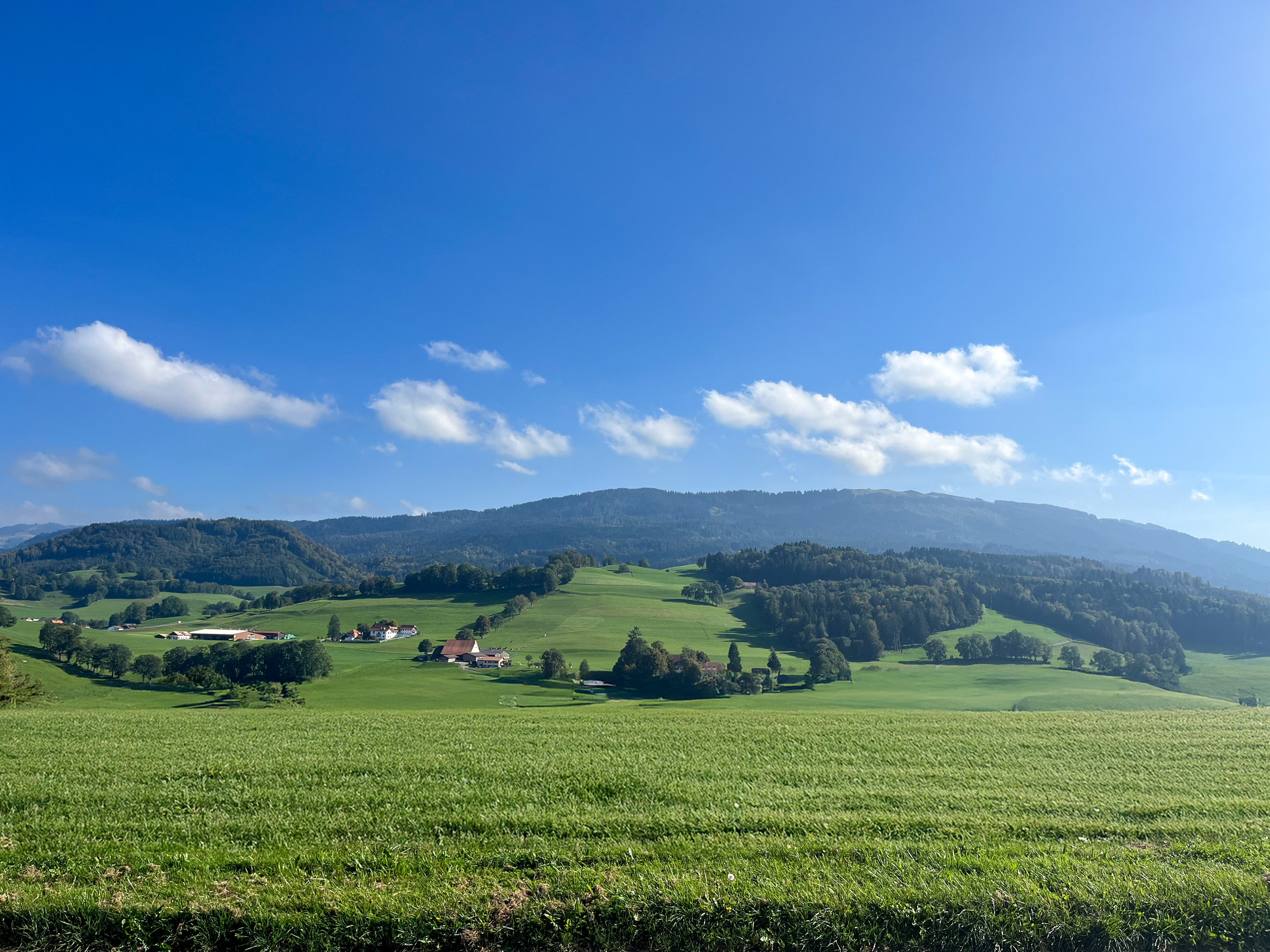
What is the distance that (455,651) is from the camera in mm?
99500

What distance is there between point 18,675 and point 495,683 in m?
48.7

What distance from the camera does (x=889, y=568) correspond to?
191875 millimetres

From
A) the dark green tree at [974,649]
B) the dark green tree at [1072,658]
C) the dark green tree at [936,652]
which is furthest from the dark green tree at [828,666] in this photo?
the dark green tree at [1072,658]

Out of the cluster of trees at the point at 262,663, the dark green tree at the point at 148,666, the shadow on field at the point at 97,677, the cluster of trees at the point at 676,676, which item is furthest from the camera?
the cluster of trees at the point at 676,676

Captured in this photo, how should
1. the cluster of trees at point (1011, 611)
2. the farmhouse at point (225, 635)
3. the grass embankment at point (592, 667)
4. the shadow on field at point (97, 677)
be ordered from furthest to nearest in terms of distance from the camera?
the cluster of trees at point (1011, 611)
the farmhouse at point (225, 635)
the grass embankment at point (592, 667)
the shadow on field at point (97, 677)

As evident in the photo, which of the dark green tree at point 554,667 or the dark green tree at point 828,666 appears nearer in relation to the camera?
the dark green tree at point 554,667

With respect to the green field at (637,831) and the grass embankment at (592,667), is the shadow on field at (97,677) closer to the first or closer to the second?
the grass embankment at (592,667)

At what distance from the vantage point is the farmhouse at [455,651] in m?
97.4

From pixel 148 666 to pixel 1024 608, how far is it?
185 m

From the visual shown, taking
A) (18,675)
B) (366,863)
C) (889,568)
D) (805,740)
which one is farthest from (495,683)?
(889,568)

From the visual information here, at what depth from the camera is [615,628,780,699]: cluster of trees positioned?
78.1m

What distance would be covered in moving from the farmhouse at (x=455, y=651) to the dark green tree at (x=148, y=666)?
36049 millimetres

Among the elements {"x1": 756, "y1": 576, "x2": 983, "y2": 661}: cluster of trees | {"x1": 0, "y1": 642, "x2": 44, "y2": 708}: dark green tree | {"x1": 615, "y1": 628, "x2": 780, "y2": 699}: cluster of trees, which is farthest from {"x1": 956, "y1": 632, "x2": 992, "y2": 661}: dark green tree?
{"x1": 0, "y1": 642, "x2": 44, "y2": 708}: dark green tree

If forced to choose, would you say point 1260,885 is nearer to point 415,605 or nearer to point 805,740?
point 805,740
